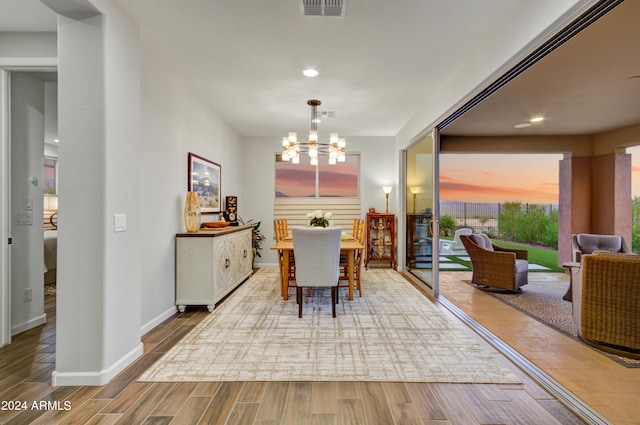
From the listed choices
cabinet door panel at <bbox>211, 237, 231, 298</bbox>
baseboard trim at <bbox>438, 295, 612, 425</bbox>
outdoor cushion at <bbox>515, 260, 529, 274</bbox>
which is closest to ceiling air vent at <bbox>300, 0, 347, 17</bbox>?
cabinet door panel at <bbox>211, 237, 231, 298</bbox>

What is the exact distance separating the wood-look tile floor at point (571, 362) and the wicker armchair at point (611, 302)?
6.9 inches

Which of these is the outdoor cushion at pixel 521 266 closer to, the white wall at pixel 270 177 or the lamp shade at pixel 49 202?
the white wall at pixel 270 177

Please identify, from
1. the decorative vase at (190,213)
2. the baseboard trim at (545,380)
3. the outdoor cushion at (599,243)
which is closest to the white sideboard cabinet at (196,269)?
the decorative vase at (190,213)

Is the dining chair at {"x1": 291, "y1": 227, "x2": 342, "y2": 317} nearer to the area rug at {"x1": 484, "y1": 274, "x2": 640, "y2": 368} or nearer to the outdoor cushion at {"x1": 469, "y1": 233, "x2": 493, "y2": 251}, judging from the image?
the area rug at {"x1": 484, "y1": 274, "x2": 640, "y2": 368}

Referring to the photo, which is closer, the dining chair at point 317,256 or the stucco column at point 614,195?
the dining chair at point 317,256

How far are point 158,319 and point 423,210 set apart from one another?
12.5 feet

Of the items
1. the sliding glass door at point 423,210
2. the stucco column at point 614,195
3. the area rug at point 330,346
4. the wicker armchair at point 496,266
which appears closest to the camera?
the area rug at point 330,346

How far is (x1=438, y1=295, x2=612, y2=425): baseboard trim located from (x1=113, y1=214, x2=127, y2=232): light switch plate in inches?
121

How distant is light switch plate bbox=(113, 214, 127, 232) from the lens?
2.16 m

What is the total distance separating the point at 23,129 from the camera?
115 inches

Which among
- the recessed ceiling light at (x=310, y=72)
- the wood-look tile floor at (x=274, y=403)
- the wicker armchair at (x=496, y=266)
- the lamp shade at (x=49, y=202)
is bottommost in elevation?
the wood-look tile floor at (x=274, y=403)

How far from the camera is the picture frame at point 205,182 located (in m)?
3.94

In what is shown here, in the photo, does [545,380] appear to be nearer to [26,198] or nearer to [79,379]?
[79,379]

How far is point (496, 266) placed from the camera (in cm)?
437
